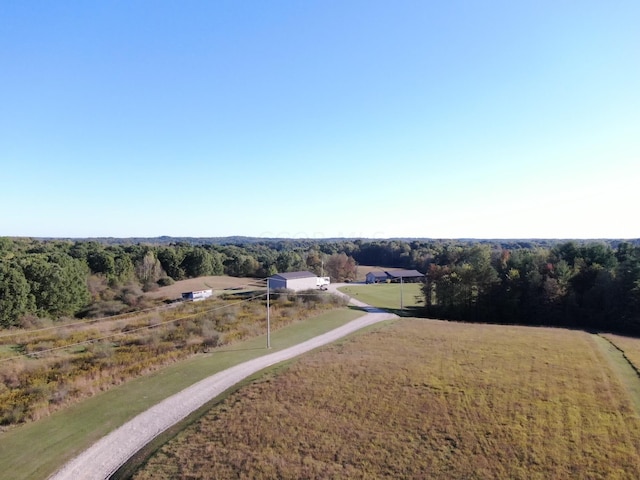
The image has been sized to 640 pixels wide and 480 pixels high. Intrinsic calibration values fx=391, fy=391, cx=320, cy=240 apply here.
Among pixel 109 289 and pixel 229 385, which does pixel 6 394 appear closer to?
pixel 229 385

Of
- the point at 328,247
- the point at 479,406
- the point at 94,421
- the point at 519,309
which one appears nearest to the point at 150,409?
the point at 94,421

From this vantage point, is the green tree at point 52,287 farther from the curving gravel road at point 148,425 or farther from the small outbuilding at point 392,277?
the small outbuilding at point 392,277

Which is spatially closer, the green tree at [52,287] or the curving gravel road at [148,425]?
the curving gravel road at [148,425]

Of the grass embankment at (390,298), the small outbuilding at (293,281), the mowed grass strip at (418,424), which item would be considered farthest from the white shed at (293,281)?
the mowed grass strip at (418,424)

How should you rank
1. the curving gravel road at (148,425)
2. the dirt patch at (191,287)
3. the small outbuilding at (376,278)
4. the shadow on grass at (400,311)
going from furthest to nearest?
the small outbuilding at (376,278)
the dirt patch at (191,287)
the shadow on grass at (400,311)
the curving gravel road at (148,425)

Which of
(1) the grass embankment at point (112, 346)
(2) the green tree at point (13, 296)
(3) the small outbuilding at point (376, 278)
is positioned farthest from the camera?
(3) the small outbuilding at point (376, 278)

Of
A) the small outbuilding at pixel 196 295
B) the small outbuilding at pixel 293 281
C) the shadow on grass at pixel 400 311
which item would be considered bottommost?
the shadow on grass at pixel 400 311

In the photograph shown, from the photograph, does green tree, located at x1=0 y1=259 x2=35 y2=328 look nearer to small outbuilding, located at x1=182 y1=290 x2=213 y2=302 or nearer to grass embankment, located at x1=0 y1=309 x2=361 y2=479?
small outbuilding, located at x1=182 y1=290 x2=213 y2=302

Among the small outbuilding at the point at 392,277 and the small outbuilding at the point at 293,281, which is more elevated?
the small outbuilding at the point at 293,281
